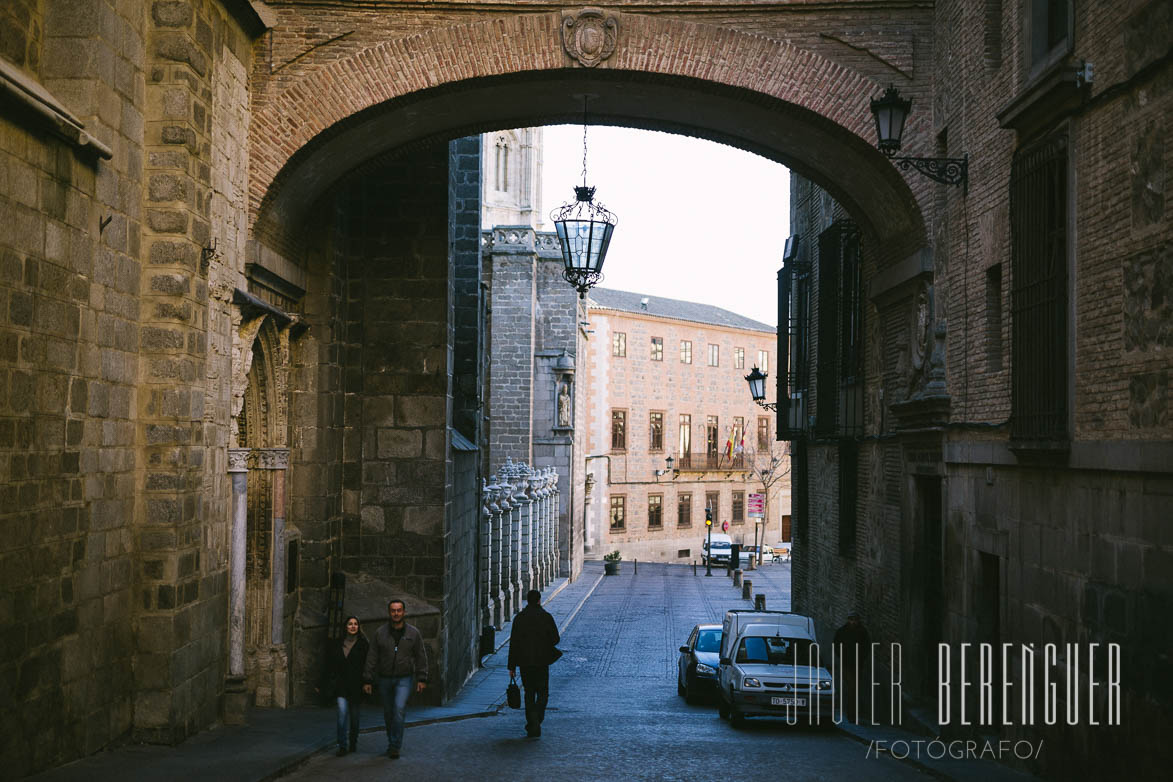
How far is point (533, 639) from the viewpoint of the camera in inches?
498

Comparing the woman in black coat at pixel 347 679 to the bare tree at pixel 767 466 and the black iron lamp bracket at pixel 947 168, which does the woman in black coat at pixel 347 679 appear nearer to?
the black iron lamp bracket at pixel 947 168

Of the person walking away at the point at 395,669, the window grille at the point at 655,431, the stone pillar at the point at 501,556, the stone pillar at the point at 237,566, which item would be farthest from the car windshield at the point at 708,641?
the window grille at the point at 655,431

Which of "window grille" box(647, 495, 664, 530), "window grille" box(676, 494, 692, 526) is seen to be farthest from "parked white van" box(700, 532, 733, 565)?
"window grille" box(676, 494, 692, 526)

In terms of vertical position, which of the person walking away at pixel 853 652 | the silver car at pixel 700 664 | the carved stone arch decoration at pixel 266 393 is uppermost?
the carved stone arch decoration at pixel 266 393

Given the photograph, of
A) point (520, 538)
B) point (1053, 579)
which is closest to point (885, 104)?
point (1053, 579)

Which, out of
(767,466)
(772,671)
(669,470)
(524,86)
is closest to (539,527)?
(669,470)

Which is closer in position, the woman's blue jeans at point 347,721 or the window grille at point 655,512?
the woman's blue jeans at point 347,721

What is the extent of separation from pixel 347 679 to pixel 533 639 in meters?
2.46

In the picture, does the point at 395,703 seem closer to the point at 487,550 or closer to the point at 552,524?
the point at 487,550

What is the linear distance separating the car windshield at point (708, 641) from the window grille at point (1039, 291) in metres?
8.77

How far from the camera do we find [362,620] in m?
15.2

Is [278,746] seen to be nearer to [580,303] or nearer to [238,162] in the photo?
[238,162]

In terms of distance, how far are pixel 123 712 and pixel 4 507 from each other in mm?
2647

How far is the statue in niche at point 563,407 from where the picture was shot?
42969 mm
